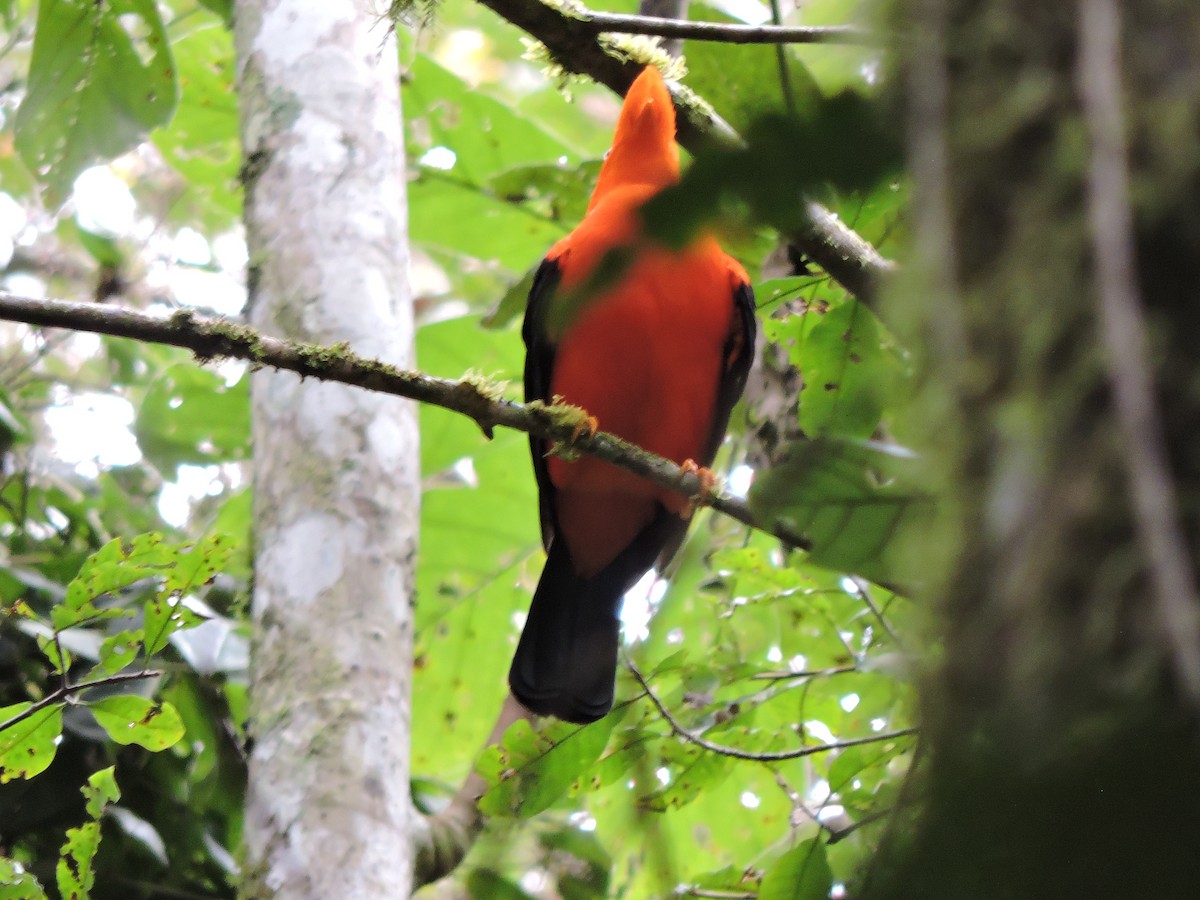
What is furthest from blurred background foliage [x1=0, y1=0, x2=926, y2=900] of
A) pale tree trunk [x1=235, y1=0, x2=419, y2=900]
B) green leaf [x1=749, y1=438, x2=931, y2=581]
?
pale tree trunk [x1=235, y1=0, x2=419, y2=900]

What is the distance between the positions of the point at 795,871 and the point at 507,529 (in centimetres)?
219

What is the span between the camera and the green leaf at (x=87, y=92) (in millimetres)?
3162

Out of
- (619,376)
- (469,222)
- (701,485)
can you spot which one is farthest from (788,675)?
(469,222)

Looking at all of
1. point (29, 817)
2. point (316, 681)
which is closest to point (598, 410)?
point (316, 681)

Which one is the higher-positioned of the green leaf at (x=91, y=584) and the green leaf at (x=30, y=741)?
the green leaf at (x=91, y=584)

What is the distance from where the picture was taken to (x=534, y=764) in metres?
2.57

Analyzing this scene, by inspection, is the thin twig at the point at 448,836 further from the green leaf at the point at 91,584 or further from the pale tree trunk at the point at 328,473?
the green leaf at the point at 91,584

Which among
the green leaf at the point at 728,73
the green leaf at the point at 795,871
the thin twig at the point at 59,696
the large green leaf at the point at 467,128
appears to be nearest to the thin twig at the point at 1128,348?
the green leaf at the point at 795,871

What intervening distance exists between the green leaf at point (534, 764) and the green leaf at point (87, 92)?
203cm

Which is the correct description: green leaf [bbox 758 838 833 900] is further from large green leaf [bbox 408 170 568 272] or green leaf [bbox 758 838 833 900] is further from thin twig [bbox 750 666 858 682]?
large green leaf [bbox 408 170 568 272]

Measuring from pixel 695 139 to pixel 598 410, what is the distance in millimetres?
1144

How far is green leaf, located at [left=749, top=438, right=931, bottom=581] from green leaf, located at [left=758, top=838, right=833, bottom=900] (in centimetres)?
88

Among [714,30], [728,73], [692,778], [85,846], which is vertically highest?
[714,30]

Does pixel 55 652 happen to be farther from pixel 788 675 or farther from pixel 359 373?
pixel 788 675
